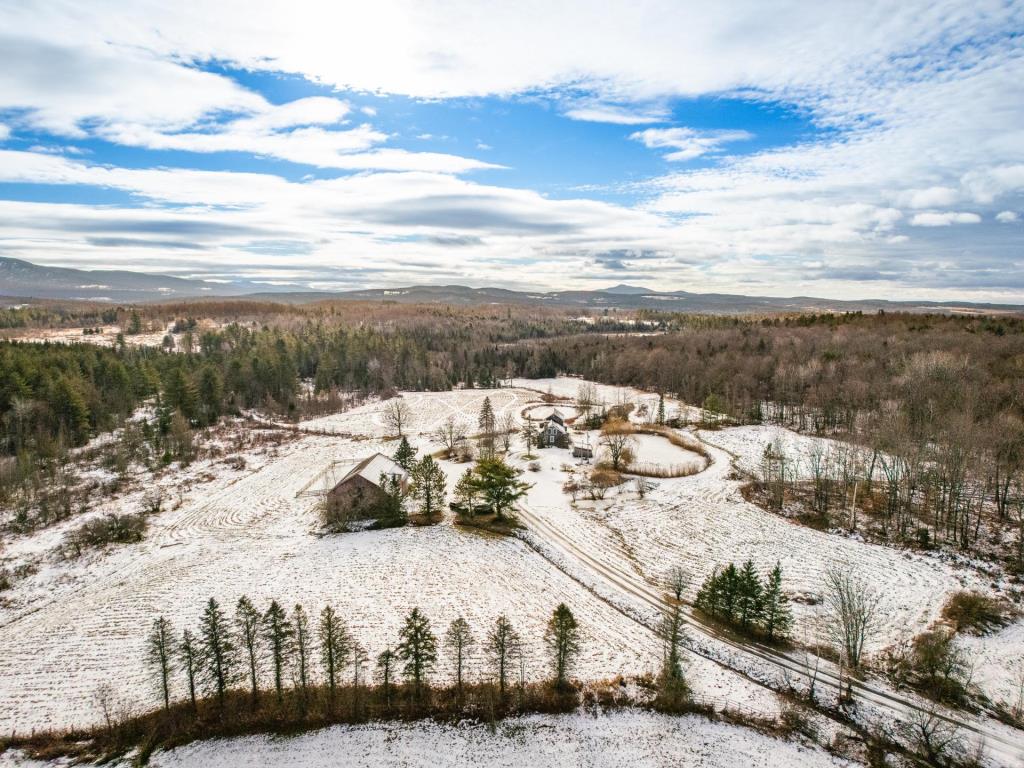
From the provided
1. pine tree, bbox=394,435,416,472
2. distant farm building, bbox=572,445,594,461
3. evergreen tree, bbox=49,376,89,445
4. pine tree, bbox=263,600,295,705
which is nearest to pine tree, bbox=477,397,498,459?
pine tree, bbox=394,435,416,472

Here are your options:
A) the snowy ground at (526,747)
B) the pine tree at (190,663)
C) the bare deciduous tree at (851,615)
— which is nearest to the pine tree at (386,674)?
the snowy ground at (526,747)

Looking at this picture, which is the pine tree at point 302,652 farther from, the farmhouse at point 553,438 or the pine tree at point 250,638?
the farmhouse at point 553,438

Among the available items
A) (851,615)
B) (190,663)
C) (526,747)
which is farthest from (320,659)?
(851,615)

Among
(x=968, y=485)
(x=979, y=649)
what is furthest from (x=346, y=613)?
(x=968, y=485)

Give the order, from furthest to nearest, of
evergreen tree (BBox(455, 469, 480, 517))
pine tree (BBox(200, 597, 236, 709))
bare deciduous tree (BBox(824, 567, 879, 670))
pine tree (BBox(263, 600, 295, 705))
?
evergreen tree (BBox(455, 469, 480, 517))
bare deciduous tree (BBox(824, 567, 879, 670))
pine tree (BBox(263, 600, 295, 705))
pine tree (BBox(200, 597, 236, 709))

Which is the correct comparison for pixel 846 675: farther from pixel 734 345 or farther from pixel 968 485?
pixel 734 345

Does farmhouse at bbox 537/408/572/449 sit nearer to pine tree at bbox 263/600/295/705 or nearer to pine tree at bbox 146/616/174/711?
pine tree at bbox 263/600/295/705
